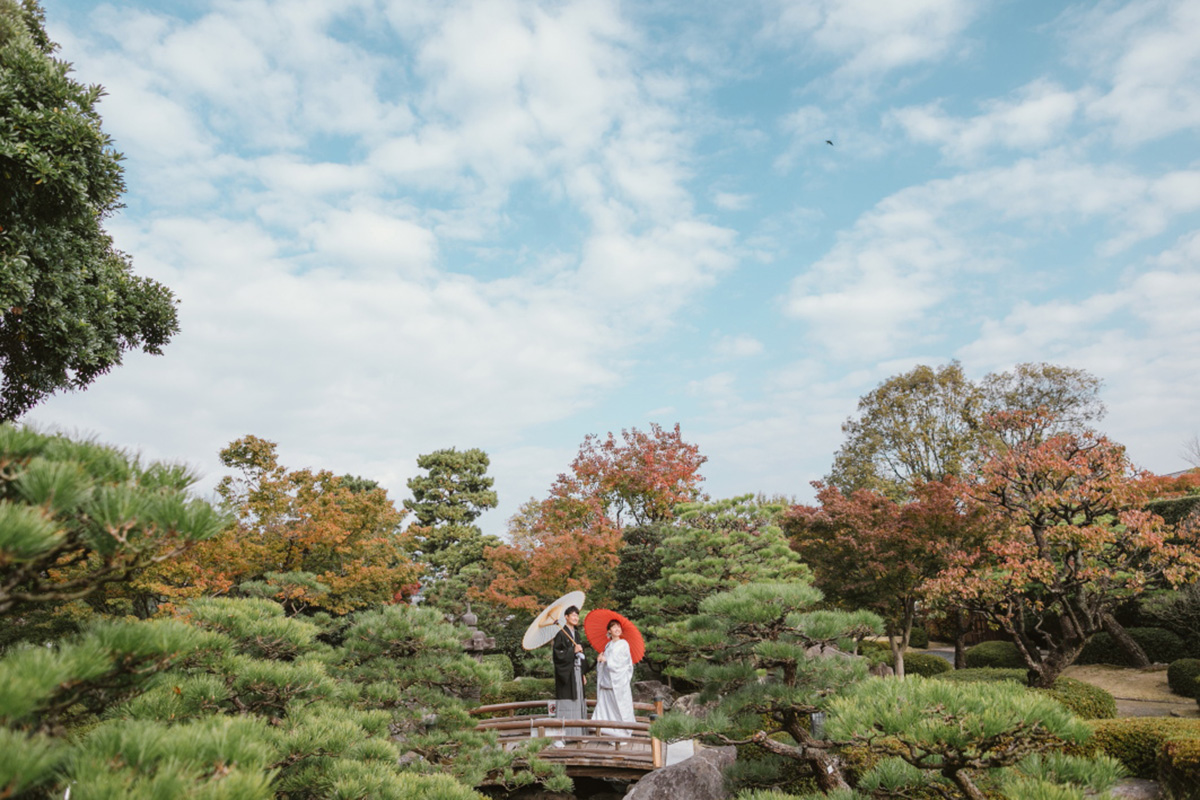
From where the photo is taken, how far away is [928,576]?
12.3m

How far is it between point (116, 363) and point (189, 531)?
8155 mm

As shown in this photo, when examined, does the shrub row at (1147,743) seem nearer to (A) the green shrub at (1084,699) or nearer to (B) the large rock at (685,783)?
(A) the green shrub at (1084,699)

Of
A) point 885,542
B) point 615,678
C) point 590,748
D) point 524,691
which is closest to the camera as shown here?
point 615,678

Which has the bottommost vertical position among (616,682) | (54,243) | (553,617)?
(616,682)

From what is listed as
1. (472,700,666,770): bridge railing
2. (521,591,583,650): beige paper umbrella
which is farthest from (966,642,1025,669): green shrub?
(521,591,583,650): beige paper umbrella

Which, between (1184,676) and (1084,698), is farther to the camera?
(1184,676)

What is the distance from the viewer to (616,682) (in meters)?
8.12

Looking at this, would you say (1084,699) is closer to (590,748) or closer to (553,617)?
(590,748)

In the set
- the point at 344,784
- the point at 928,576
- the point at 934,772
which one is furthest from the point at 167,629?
the point at 928,576

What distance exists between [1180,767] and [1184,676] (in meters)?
8.28

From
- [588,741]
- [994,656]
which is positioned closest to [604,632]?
[588,741]

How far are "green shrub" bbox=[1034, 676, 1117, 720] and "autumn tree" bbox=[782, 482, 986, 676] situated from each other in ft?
11.2

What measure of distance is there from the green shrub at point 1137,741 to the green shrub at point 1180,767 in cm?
73

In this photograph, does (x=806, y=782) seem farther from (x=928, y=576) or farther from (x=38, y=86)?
(x=38, y=86)
